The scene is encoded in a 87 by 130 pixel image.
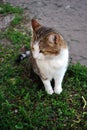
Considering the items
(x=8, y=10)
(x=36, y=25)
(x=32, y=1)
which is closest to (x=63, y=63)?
(x=36, y=25)

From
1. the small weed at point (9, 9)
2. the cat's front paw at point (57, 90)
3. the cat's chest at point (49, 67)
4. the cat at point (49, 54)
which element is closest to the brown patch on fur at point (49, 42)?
the cat at point (49, 54)

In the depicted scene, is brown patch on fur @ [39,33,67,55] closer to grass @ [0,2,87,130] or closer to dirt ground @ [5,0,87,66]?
grass @ [0,2,87,130]

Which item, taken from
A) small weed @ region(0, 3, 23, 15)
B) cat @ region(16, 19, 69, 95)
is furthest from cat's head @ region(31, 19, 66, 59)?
small weed @ region(0, 3, 23, 15)

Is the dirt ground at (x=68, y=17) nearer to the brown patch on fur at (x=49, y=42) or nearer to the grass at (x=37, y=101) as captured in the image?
the grass at (x=37, y=101)

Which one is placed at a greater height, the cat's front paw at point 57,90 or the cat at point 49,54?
the cat at point 49,54

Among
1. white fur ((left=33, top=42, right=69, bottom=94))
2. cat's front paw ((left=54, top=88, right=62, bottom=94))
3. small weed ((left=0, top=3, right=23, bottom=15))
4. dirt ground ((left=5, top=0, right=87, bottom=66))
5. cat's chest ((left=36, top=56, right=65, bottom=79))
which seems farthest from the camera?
small weed ((left=0, top=3, right=23, bottom=15))

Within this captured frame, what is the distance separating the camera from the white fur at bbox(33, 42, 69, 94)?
3703 millimetres

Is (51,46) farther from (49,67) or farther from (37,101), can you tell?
(37,101)

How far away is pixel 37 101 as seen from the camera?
416 cm

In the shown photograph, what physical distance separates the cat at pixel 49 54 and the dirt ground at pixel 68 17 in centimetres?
98

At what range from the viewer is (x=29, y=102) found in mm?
4098

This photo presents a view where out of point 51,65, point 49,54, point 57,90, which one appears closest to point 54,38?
point 49,54

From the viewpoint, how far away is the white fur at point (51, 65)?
3.70 metres

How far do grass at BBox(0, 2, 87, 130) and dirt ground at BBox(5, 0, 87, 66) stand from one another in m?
0.66
